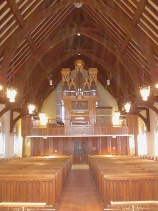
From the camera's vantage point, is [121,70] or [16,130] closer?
[121,70]

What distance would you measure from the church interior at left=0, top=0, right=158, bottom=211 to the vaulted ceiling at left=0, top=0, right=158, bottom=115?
1.8 inches

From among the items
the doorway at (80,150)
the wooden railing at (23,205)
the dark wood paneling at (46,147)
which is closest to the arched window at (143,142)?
the doorway at (80,150)

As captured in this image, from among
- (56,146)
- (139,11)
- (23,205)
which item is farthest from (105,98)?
(23,205)

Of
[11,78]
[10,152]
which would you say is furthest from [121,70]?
[10,152]

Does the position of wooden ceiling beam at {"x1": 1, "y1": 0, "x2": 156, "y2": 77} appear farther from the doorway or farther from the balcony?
the doorway

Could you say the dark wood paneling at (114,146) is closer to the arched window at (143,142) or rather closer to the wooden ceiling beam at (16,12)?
the arched window at (143,142)

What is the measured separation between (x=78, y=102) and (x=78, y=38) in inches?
203

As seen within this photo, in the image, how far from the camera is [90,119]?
20.7 metres

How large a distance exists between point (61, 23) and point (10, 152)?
10.1 metres

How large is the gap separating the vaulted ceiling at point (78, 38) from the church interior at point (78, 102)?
45mm

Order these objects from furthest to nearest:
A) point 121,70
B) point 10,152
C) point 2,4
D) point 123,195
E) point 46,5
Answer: point 10,152
point 121,70
point 46,5
point 2,4
point 123,195

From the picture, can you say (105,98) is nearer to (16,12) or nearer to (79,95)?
(79,95)

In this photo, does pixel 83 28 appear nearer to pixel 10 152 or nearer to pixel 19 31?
pixel 19 31

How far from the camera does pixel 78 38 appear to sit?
19.8 meters
